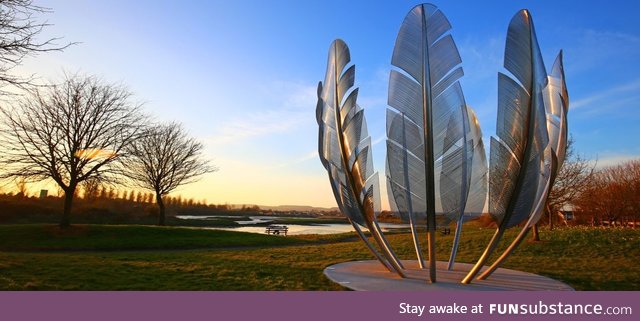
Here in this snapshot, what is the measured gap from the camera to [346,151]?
900 cm

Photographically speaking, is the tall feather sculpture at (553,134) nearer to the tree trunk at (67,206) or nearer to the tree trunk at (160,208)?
the tree trunk at (67,206)

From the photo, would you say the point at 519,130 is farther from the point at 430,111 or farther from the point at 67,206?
the point at 67,206

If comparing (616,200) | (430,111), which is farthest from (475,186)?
(616,200)

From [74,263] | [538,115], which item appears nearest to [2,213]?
[74,263]

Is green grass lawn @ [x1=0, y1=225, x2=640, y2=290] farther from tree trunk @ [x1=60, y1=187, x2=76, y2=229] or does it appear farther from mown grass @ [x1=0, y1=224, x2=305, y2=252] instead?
tree trunk @ [x1=60, y1=187, x2=76, y2=229]

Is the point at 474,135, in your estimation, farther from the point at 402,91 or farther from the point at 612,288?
the point at 612,288

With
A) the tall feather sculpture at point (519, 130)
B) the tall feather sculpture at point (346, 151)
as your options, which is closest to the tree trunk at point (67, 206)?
the tall feather sculpture at point (346, 151)

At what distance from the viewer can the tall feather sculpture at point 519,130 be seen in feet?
25.6

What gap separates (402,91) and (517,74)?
232 centimetres

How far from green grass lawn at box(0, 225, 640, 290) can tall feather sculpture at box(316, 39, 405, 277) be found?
5.82 ft

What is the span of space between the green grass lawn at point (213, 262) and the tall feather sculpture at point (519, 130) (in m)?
2.82

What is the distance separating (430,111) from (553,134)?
322cm

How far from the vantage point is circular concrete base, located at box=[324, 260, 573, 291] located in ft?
25.1

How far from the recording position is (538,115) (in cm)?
772
